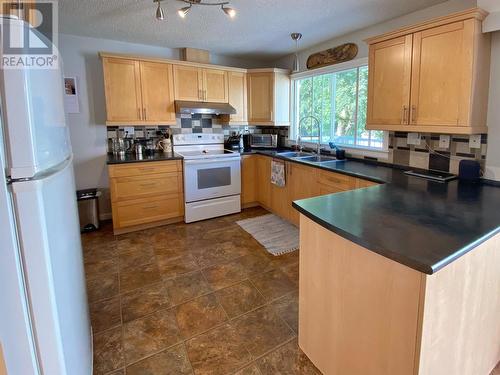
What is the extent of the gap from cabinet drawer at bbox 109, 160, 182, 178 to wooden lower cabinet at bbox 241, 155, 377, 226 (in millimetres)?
1040

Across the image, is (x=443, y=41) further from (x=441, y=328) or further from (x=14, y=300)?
(x=14, y=300)

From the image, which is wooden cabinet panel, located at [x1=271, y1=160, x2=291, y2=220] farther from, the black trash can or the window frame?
the black trash can

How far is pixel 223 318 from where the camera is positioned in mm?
2018

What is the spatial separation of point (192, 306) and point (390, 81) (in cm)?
247

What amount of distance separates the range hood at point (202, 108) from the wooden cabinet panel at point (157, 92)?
0.13 m

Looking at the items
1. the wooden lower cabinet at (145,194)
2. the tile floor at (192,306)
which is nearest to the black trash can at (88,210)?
the tile floor at (192,306)

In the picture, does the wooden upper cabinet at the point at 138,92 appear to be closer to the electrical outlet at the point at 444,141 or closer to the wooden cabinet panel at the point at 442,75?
the wooden cabinet panel at the point at 442,75

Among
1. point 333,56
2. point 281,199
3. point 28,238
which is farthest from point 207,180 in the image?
point 28,238

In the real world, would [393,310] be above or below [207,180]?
below

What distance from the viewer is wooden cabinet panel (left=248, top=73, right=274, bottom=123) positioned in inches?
168

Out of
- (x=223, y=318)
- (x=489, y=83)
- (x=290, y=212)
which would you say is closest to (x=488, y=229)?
(x=489, y=83)

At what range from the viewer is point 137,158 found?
3541mm

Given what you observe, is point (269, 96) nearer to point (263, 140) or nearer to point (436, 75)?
point (263, 140)

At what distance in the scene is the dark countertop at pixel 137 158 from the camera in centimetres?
336
